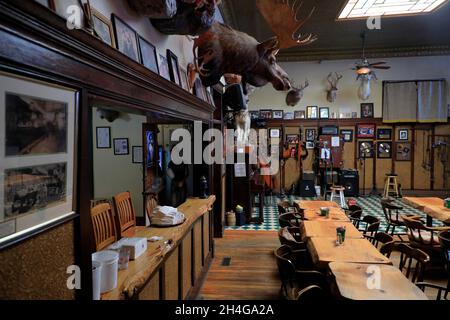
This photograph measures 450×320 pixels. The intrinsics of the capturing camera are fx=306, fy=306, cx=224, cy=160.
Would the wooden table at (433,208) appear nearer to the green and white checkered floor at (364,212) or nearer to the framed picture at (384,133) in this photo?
the green and white checkered floor at (364,212)

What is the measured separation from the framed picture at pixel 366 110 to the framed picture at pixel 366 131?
1.08 ft

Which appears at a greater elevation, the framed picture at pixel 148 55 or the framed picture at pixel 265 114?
the framed picture at pixel 265 114

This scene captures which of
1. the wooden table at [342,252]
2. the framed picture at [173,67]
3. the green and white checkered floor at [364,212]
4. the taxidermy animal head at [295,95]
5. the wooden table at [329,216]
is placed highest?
the taxidermy animal head at [295,95]

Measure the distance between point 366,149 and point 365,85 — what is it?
2.10 metres

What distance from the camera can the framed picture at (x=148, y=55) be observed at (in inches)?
84.0

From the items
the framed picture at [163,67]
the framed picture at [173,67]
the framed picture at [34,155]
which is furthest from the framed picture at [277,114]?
the framed picture at [34,155]

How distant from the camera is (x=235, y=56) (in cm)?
329

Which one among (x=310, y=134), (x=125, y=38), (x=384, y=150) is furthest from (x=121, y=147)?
(x=384, y=150)

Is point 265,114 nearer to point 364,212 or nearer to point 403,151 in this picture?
point 364,212

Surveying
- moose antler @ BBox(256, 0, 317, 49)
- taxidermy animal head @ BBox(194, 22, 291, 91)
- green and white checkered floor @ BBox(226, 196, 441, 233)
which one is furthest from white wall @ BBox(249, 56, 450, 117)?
moose antler @ BBox(256, 0, 317, 49)

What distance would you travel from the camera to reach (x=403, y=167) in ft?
33.3

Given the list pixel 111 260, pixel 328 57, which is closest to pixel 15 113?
pixel 111 260
